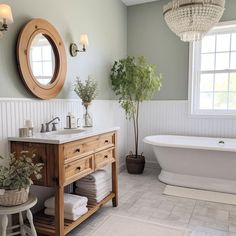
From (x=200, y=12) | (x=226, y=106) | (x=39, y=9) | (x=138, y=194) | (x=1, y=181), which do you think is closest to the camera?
(x=1, y=181)

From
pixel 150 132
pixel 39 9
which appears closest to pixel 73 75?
pixel 39 9

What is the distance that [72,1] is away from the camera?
2773 millimetres

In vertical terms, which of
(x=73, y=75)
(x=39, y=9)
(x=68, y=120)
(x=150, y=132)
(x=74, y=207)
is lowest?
(x=74, y=207)

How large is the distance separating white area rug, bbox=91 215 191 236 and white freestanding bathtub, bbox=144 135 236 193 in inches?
45.6

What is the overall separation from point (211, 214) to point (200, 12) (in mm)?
1996

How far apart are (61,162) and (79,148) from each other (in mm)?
262

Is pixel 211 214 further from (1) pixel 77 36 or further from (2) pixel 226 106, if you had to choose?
(1) pixel 77 36

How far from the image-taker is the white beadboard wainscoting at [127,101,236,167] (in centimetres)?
378

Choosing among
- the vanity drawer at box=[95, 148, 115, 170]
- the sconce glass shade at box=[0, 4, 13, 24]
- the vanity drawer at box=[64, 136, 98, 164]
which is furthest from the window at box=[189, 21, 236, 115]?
the sconce glass shade at box=[0, 4, 13, 24]

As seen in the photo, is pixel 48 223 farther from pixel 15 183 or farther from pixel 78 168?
pixel 15 183

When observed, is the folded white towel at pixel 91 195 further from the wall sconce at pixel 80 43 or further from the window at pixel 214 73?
the window at pixel 214 73

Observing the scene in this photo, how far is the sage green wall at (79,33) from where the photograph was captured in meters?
2.03

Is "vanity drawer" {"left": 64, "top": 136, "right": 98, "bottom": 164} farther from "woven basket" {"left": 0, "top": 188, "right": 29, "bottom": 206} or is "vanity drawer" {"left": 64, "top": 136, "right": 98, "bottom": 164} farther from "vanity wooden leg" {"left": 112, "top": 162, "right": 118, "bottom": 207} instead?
"vanity wooden leg" {"left": 112, "top": 162, "right": 118, "bottom": 207}

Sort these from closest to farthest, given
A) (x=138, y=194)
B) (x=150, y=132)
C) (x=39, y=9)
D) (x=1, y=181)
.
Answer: (x=1, y=181) → (x=39, y=9) → (x=138, y=194) → (x=150, y=132)
